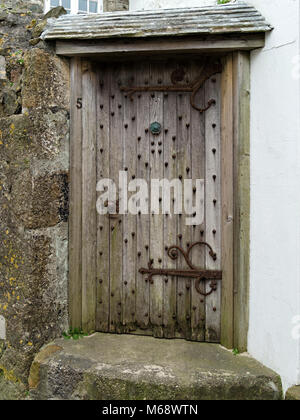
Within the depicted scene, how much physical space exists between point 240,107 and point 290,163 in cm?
57

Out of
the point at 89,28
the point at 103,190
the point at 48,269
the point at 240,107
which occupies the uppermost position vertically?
the point at 89,28

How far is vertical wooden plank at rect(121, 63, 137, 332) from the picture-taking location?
2521mm

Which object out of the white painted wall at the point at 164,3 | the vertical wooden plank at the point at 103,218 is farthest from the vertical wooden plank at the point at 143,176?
the white painted wall at the point at 164,3

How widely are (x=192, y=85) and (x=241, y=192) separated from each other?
2.97ft

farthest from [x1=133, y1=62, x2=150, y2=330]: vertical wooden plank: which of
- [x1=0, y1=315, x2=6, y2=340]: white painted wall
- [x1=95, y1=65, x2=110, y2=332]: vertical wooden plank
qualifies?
[x1=0, y1=315, x2=6, y2=340]: white painted wall

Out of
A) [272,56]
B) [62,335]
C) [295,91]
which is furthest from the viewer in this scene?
[62,335]

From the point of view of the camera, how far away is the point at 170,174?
2486 millimetres

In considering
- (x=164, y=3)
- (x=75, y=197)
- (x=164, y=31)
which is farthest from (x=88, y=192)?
(x=164, y=3)

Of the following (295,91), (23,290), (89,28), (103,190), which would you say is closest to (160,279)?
(103,190)

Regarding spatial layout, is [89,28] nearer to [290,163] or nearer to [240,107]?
[240,107]

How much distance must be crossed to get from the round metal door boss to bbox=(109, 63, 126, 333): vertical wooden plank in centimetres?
25

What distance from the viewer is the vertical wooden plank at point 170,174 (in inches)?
97.7

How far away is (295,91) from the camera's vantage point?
Result: 195cm

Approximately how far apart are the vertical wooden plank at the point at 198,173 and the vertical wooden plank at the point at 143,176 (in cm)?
35
